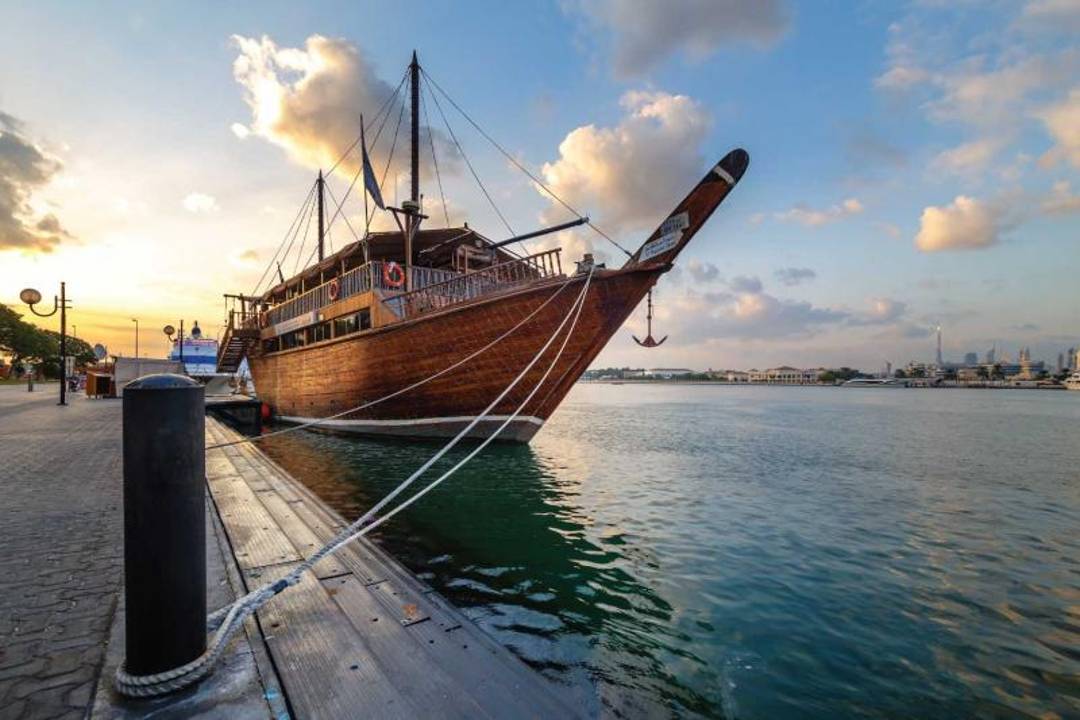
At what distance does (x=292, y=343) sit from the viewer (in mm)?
22531

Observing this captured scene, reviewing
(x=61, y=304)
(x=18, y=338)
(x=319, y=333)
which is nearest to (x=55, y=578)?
(x=319, y=333)

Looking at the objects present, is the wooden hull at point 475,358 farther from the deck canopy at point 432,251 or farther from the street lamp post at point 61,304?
the street lamp post at point 61,304

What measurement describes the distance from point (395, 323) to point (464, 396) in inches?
120

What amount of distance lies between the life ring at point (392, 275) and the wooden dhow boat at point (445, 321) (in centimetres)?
4

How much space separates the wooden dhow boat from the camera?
11984 millimetres

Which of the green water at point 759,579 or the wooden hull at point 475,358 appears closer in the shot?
the green water at point 759,579

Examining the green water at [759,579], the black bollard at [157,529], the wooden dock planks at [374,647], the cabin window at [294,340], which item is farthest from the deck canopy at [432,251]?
the black bollard at [157,529]

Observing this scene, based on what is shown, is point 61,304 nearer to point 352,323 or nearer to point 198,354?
point 352,323

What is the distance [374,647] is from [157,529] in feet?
4.06

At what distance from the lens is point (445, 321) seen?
44.1 ft

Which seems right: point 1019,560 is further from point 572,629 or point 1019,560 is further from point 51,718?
point 51,718

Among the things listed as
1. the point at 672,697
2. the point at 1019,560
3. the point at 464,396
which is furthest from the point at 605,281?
the point at 672,697

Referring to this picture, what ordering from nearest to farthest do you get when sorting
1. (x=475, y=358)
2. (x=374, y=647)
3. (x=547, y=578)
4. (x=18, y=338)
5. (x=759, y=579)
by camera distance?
(x=374, y=647)
(x=547, y=578)
(x=759, y=579)
(x=475, y=358)
(x=18, y=338)

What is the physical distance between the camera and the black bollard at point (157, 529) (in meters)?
2.16
